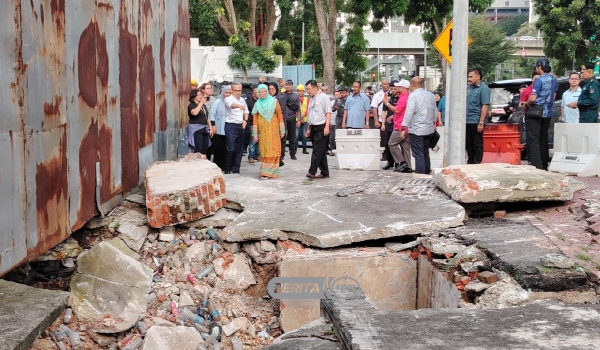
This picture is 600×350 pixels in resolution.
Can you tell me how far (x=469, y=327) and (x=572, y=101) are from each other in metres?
8.86

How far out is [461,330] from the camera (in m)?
3.61

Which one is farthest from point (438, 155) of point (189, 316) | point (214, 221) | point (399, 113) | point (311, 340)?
point (311, 340)

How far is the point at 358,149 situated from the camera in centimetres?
1238

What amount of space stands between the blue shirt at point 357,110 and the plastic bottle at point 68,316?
9.31 meters

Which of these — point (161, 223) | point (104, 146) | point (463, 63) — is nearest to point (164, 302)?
point (161, 223)

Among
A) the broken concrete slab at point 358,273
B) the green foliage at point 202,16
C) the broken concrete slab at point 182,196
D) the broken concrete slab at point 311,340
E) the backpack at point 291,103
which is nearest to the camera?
the broken concrete slab at point 311,340

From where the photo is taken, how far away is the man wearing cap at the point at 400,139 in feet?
37.5

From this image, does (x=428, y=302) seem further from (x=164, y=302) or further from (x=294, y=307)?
(x=164, y=302)

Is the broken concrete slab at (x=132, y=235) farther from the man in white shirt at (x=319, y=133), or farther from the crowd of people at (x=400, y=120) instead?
the man in white shirt at (x=319, y=133)

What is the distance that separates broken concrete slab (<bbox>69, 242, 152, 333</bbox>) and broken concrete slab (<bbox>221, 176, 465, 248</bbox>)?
1193 mm

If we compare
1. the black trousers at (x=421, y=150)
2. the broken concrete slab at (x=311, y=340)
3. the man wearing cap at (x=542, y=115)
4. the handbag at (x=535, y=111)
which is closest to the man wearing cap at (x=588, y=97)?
the man wearing cap at (x=542, y=115)

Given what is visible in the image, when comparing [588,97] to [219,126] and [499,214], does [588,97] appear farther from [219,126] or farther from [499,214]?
[219,126]

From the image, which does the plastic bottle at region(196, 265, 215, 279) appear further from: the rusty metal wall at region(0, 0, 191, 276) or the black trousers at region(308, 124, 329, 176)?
the black trousers at region(308, 124, 329, 176)

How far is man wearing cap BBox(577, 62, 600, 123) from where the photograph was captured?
10.6 metres
